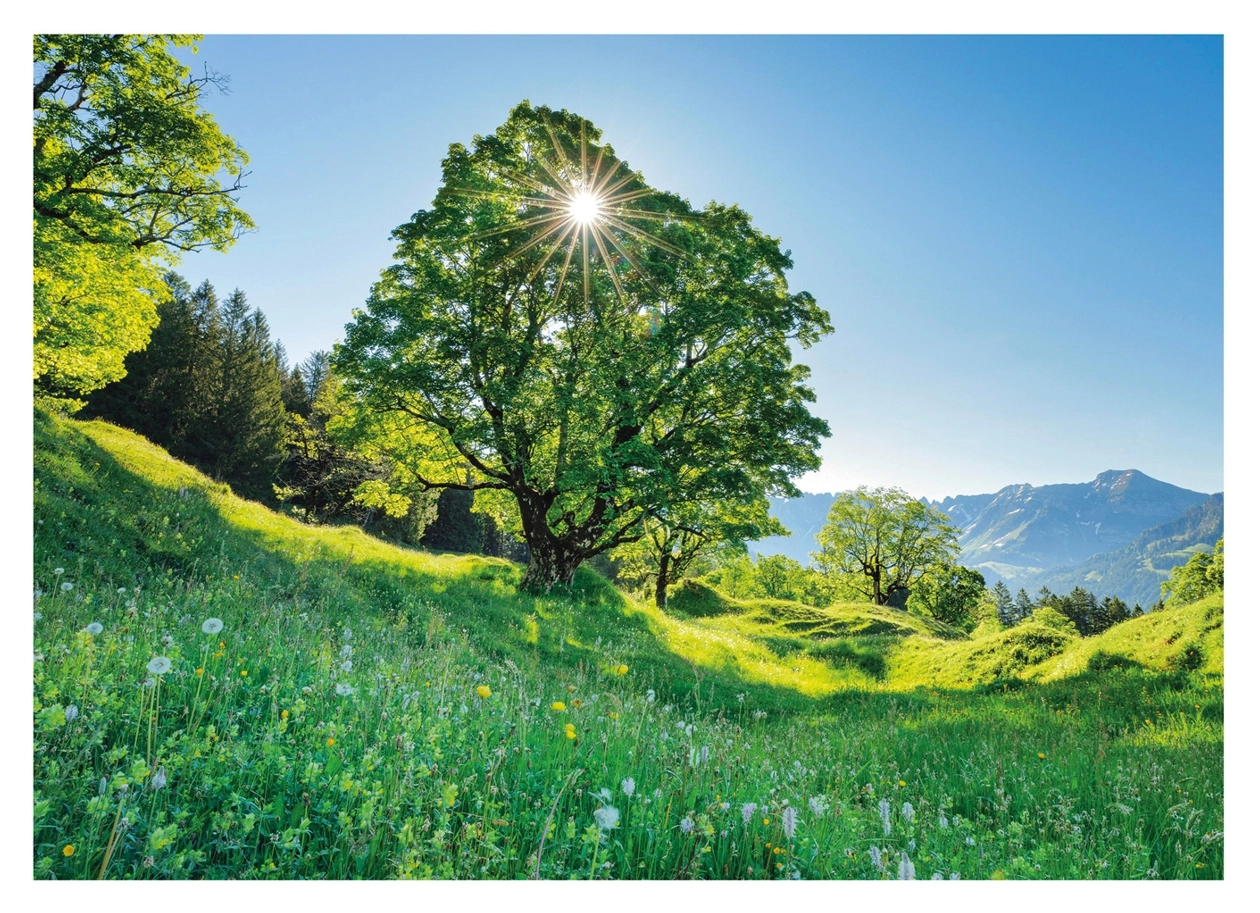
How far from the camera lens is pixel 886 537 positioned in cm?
4703

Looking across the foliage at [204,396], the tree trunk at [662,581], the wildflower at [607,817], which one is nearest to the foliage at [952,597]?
the tree trunk at [662,581]

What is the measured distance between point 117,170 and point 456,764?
11.8 metres

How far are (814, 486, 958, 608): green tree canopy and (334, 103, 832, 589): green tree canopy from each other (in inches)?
1367

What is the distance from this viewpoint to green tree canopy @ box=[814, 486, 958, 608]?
46688mm

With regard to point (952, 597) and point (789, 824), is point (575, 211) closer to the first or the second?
point (789, 824)

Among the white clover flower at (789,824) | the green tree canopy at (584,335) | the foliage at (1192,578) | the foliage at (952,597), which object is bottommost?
the foliage at (952,597)

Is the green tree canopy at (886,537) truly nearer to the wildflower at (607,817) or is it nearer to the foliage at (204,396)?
the wildflower at (607,817)

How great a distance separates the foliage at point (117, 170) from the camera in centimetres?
727

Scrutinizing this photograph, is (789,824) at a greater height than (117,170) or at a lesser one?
lesser

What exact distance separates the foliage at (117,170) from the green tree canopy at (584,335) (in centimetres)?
434

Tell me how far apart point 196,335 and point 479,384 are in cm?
4620

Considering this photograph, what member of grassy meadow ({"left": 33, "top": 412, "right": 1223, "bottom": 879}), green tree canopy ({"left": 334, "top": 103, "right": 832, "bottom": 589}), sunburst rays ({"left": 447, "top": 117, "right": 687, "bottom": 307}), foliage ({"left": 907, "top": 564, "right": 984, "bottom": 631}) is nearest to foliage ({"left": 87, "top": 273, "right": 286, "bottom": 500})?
green tree canopy ({"left": 334, "top": 103, "right": 832, "bottom": 589})

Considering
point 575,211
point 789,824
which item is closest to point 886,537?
point 575,211

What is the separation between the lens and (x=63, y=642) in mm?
3316
